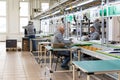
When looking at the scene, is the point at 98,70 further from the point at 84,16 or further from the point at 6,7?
the point at 6,7

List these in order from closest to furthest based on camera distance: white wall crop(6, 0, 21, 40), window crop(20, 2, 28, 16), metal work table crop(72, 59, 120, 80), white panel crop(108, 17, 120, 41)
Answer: metal work table crop(72, 59, 120, 80) < white panel crop(108, 17, 120, 41) < white wall crop(6, 0, 21, 40) < window crop(20, 2, 28, 16)

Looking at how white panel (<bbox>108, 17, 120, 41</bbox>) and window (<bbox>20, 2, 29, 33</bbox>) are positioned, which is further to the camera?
window (<bbox>20, 2, 29, 33</bbox>)

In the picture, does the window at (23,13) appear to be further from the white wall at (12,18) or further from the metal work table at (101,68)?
the metal work table at (101,68)

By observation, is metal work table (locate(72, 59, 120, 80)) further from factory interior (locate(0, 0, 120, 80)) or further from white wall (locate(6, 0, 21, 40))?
white wall (locate(6, 0, 21, 40))

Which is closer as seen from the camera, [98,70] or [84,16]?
[98,70]

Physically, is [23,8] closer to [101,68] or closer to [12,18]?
[12,18]

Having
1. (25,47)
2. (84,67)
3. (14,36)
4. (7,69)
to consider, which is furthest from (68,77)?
(14,36)

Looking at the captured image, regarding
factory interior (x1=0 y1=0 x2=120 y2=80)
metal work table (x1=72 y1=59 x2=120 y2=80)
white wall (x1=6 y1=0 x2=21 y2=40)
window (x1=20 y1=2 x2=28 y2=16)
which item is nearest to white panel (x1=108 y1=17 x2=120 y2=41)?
factory interior (x1=0 y1=0 x2=120 y2=80)

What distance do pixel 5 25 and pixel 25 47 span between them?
7900mm

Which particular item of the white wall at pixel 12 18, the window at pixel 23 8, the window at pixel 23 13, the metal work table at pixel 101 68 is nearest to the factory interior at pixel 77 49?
the metal work table at pixel 101 68

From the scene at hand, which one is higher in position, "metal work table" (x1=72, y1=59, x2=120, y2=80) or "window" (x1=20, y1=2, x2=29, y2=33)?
"window" (x1=20, y1=2, x2=29, y2=33)

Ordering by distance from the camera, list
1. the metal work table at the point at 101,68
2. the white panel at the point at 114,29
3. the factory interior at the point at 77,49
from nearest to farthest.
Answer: the metal work table at the point at 101,68, the factory interior at the point at 77,49, the white panel at the point at 114,29

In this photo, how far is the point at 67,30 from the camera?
9.12 metres

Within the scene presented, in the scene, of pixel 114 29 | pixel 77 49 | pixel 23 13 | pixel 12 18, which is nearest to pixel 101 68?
pixel 77 49
